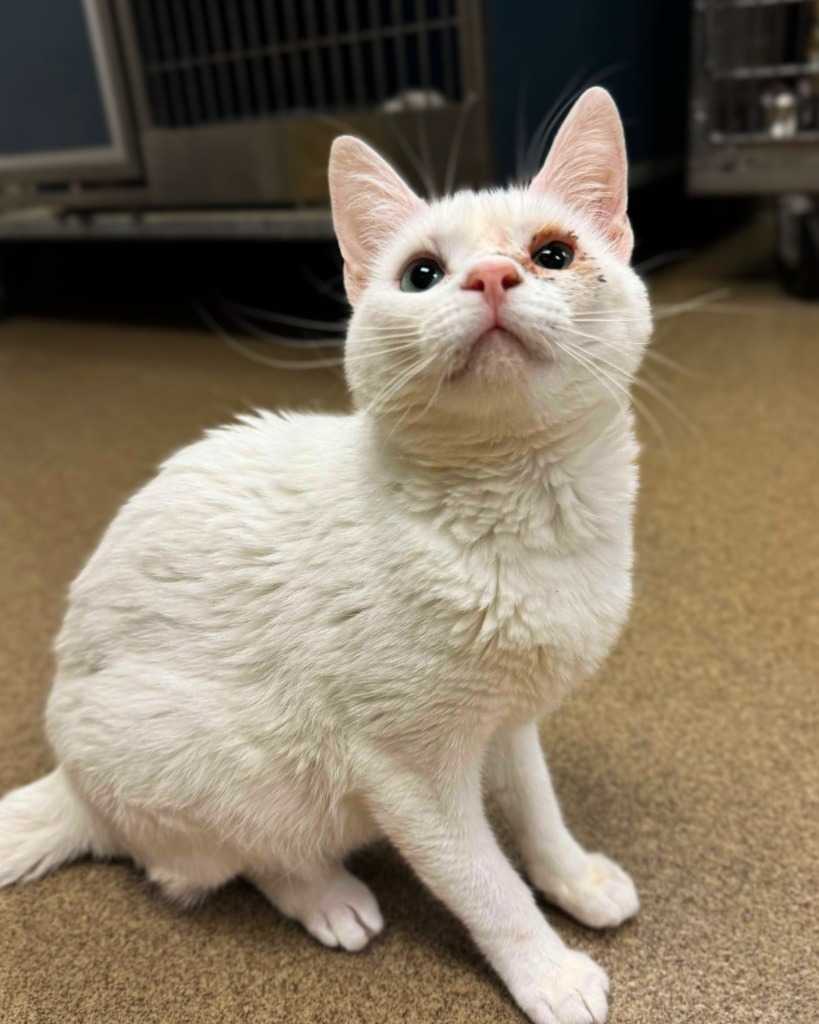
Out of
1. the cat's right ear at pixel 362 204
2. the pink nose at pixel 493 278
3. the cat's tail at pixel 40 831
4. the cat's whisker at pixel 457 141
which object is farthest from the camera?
the cat's whisker at pixel 457 141

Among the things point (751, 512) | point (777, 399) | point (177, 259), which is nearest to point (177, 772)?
point (751, 512)

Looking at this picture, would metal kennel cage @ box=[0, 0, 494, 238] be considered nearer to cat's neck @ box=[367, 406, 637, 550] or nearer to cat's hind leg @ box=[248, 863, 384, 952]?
cat's neck @ box=[367, 406, 637, 550]

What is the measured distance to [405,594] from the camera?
1.94 ft

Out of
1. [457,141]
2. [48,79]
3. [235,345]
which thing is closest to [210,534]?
[457,141]

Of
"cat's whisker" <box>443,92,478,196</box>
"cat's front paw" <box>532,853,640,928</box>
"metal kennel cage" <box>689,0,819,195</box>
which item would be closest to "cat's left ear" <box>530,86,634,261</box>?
"cat's front paw" <box>532,853,640,928</box>

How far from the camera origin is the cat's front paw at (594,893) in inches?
27.9

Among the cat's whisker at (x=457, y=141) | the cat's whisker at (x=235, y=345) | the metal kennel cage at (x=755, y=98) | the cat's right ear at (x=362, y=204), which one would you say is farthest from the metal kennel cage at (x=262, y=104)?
the cat's right ear at (x=362, y=204)

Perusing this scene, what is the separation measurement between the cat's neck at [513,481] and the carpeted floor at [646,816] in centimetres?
37

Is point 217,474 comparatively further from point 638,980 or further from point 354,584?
point 638,980

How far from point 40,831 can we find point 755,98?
105 inches

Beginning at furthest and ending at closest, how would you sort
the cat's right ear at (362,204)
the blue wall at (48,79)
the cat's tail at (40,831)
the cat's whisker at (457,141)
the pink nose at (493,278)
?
the blue wall at (48,79) → the cat's whisker at (457,141) → the cat's tail at (40,831) → the cat's right ear at (362,204) → the pink nose at (493,278)

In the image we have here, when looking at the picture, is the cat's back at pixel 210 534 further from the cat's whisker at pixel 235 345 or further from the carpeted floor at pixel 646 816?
the cat's whisker at pixel 235 345

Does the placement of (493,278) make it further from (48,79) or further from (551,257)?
(48,79)

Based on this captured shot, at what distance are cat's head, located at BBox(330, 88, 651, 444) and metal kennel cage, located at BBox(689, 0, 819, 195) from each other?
200 cm
